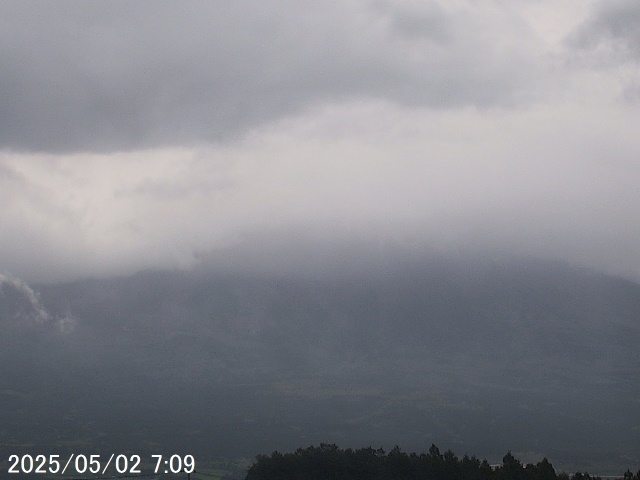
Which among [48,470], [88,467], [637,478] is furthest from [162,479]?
[637,478]

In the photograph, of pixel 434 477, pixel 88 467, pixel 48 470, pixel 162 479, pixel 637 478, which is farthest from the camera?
pixel 88 467

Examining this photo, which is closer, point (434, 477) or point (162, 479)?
point (434, 477)

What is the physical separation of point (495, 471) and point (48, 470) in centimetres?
9176

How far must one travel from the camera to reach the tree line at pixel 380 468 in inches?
3930

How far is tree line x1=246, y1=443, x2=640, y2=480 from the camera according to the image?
99812mm

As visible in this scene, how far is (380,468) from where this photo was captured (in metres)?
102

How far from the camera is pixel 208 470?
190m

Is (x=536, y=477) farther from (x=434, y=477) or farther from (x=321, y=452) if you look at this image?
(x=321, y=452)

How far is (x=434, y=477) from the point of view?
10100 centimetres

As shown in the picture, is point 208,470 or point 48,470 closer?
point 48,470

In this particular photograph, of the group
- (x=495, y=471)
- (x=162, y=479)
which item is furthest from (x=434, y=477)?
(x=162, y=479)

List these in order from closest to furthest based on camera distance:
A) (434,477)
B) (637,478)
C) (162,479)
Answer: (637,478), (434,477), (162,479)

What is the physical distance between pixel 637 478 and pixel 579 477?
5800 mm

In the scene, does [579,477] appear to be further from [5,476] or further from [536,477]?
[5,476]
